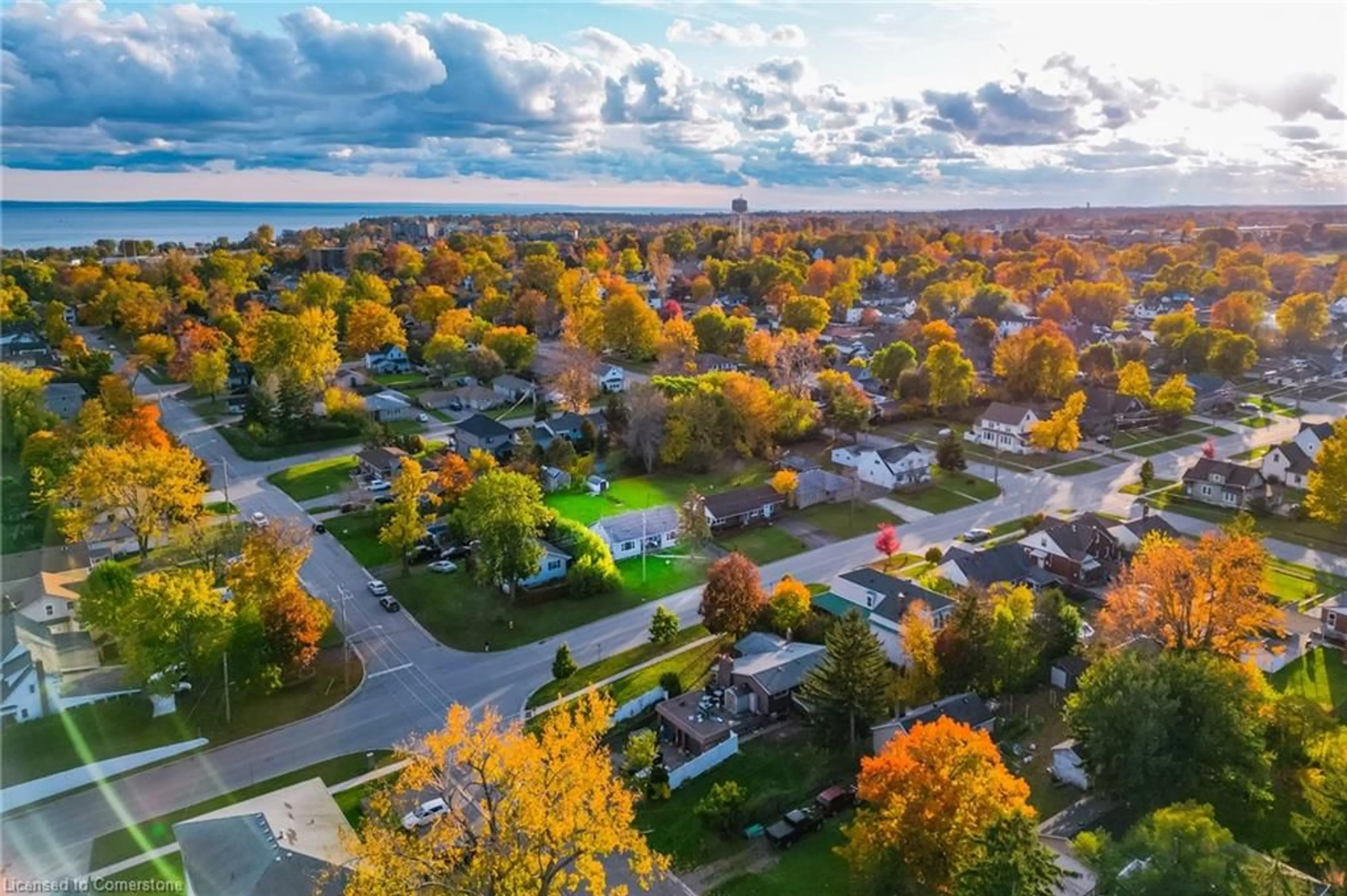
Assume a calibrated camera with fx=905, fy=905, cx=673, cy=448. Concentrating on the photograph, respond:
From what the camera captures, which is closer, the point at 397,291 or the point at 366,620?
the point at 366,620

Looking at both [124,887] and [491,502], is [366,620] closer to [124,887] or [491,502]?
[491,502]

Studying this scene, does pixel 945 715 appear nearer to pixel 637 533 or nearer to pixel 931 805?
pixel 931 805

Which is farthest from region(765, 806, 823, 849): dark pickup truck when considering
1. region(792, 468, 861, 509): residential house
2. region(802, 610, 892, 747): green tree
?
region(792, 468, 861, 509): residential house

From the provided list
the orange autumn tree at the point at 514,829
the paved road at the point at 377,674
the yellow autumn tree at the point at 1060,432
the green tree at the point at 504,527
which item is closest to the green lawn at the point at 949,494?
the paved road at the point at 377,674

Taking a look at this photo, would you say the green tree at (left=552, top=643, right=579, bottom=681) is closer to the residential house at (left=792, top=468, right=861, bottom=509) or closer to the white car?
the white car

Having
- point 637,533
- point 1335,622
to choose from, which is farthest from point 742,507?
point 1335,622

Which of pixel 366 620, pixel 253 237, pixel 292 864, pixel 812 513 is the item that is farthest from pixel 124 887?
pixel 253 237
